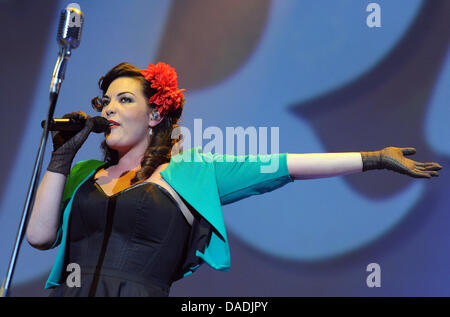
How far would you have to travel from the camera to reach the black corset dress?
157 cm

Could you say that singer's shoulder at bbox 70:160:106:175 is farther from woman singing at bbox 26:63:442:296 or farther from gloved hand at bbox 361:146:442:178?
gloved hand at bbox 361:146:442:178

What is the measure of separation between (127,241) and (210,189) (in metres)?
0.32

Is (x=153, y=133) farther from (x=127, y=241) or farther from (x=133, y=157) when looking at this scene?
(x=127, y=241)

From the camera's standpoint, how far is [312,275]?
228cm

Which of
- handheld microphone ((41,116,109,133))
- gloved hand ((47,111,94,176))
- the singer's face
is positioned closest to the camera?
handheld microphone ((41,116,109,133))

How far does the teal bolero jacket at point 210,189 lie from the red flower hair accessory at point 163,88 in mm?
239

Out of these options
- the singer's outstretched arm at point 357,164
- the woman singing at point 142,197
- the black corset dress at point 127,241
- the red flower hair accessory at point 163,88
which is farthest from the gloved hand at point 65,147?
the singer's outstretched arm at point 357,164

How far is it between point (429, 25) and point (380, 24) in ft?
0.72

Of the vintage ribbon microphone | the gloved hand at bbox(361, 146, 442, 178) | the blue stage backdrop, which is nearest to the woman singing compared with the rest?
the gloved hand at bbox(361, 146, 442, 178)

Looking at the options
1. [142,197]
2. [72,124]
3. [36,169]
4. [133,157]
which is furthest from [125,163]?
[36,169]

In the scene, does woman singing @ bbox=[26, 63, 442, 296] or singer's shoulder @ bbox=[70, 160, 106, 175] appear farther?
singer's shoulder @ bbox=[70, 160, 106, 175]

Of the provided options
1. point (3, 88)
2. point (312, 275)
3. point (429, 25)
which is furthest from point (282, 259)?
point (3, 88)

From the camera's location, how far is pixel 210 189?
67.8 inches

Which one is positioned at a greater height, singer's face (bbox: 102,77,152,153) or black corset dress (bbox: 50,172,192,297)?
singer's face (bbox: 102,77,152,153)
